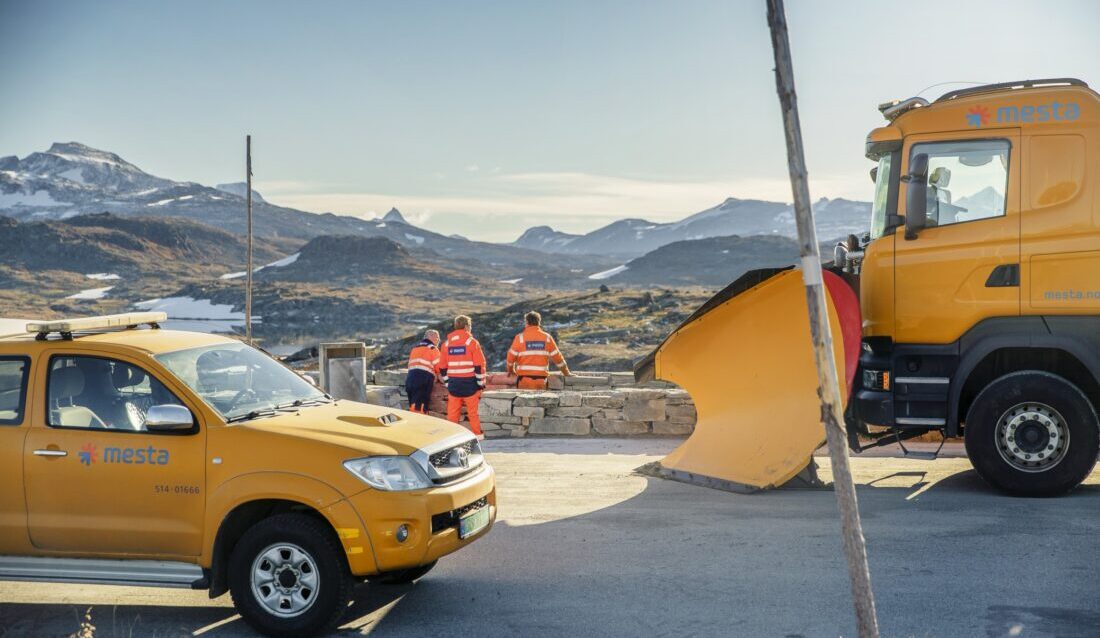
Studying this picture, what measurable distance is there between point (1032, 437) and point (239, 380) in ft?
22.0

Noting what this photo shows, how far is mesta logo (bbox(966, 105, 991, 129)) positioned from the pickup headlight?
6.14m

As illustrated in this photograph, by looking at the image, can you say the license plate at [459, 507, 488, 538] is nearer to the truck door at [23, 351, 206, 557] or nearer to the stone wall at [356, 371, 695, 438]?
the truck door at [23, 351, 206, 557]

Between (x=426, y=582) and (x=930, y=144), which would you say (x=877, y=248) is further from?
(x=426, y=582)

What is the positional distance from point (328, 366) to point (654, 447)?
206 inches

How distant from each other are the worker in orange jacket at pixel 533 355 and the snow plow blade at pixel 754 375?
468 cm

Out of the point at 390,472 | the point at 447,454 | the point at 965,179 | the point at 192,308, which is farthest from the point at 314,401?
the point at 192,308

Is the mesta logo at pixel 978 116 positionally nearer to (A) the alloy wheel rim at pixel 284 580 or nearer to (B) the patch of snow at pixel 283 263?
(A) the alloy wheel rim at pixel 284 580

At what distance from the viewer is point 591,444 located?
1284 centimetres

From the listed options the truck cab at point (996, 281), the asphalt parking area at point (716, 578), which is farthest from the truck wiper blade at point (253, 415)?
the truck cab at point (996, 281)

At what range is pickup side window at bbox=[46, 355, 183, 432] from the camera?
5984 mm

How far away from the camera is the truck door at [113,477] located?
570 cm

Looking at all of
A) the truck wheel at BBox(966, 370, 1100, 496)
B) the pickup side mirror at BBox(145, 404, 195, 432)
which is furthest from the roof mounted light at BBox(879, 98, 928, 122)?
the pickup side mirror at BBox(145, 404, 195, 432)

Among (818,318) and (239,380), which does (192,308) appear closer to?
(239,380)

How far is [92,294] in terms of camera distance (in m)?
125
